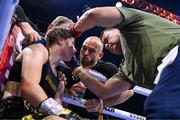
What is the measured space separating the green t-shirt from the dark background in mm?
2503

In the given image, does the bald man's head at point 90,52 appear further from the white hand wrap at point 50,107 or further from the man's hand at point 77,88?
the white hand wrap at point 50,107

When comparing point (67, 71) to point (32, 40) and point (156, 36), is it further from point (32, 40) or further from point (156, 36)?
point (156, 36)

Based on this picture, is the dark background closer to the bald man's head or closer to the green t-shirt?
the bald man's head

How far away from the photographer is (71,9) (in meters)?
4.36

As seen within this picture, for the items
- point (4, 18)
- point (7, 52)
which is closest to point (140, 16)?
point (7, 52)

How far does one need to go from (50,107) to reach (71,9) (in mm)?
3146

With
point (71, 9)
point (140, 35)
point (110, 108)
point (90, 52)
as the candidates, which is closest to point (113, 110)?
point (110, 108)

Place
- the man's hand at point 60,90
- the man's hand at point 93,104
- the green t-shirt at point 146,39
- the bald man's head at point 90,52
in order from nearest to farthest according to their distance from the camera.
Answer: the green t-shirt at point 146,39
the man's hand at point 60,90
the man's hand at point 93,104
the bald man's head at point 90,52

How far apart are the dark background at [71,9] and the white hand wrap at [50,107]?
9.42ft

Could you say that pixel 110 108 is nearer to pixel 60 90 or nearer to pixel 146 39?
pixel 60 90

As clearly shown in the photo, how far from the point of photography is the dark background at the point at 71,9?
4.27 meters

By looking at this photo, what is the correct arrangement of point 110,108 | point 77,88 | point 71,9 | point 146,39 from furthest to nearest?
point 71,9, point 110,108, point 77,88, point 146,39

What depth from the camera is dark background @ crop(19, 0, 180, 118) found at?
168 inches

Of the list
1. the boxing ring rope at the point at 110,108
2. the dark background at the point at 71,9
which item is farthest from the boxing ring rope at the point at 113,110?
the dark background at the point at 71,9
